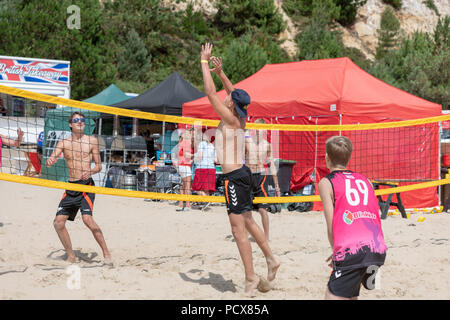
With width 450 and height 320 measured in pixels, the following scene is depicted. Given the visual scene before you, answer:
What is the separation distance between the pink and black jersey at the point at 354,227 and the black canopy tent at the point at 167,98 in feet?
33.7

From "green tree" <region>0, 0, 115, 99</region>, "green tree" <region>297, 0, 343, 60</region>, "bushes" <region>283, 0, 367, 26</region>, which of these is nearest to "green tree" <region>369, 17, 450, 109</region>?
"green tree" <region>297, 0, 343, 60</region>

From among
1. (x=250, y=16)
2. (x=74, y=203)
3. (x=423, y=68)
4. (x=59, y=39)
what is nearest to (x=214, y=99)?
(x=74, y=203)

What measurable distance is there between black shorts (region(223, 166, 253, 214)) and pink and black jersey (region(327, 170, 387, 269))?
1.18 metres

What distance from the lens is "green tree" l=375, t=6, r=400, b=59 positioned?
40.2 metres

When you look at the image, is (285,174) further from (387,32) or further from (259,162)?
(387,32)

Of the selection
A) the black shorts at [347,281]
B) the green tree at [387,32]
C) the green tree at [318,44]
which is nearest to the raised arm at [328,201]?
the black shorts at [347,281]

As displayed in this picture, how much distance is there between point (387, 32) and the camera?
41.2m

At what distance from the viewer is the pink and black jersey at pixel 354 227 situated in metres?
2.48

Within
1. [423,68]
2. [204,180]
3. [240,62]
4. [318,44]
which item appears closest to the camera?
[204,180]

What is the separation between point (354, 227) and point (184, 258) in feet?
9.12

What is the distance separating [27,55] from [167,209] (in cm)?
1808

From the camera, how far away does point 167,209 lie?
8.87 meters

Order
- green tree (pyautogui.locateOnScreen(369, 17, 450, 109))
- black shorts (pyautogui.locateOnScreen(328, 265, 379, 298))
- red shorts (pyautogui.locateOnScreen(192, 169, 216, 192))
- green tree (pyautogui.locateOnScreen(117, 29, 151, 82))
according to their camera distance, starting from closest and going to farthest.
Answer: black shorts (pyautogui.locateOnScreen(328, 265, 379, 298)) → red shorts (pyautogui.locateOnScreen(192, 169, 216, 192)) → green tree (pyautogui.locateOnScreen(369, 17, 450, 109)) → green tree (pyautogui.locateOnScreen(117, 29, 151, 82))

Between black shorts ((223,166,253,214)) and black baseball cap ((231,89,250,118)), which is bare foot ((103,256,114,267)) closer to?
black shorts ((223,166,253,214))
